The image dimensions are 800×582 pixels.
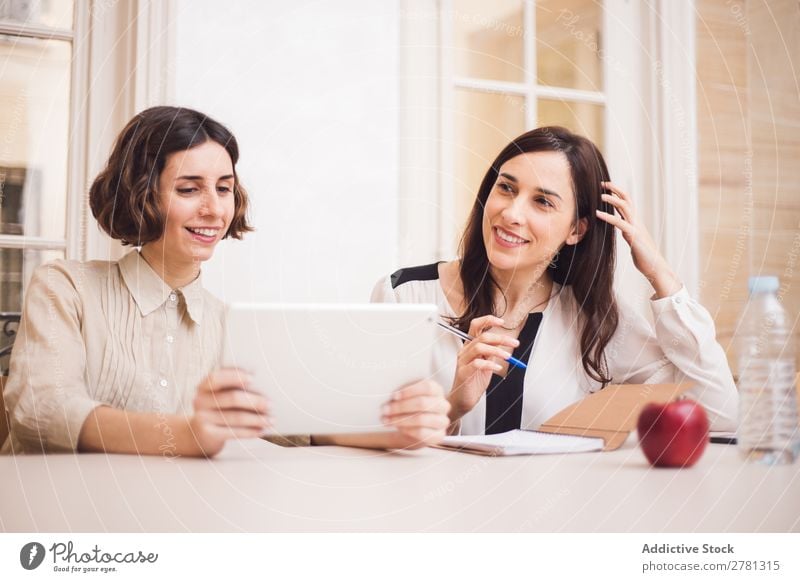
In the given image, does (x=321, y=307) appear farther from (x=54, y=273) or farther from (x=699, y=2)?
(x=699, y=2)

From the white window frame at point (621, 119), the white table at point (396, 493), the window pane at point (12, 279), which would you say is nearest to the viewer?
the white table at point (396, 493)

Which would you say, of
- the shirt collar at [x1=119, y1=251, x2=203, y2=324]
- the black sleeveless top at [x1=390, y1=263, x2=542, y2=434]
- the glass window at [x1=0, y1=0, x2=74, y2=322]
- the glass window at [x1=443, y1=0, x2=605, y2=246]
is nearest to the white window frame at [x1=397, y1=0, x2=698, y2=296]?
the glass window at [x1=443, y1=0, x2=605, y2=246]

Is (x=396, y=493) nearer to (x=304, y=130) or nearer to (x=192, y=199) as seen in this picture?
(x=192, y=199)

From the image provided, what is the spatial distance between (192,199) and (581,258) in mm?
479

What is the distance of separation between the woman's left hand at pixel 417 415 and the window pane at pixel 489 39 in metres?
0.59

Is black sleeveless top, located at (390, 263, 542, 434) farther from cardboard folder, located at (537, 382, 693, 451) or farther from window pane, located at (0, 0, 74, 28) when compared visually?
window pane, located at (0, 0, 74, 28)

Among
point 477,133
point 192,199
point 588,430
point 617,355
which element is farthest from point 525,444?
point 477,133

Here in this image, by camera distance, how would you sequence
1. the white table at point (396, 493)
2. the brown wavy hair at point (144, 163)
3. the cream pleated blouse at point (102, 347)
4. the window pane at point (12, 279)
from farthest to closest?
the window pane at point (12, 279), the brown wavy hair at point (144, 163), the cream pleated blouse at point (102, 347), the white table at point (396, 493)

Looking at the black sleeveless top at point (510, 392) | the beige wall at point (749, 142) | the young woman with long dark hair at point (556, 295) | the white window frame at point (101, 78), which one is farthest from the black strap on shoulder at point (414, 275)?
the beige wall at point (749, 142)

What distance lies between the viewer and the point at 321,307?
614mm

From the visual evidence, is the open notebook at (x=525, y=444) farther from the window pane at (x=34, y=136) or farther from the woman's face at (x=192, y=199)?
the window pane at (x=34, y=136)

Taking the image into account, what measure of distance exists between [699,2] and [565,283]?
1.79 ft

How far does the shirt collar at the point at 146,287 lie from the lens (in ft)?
2.78
